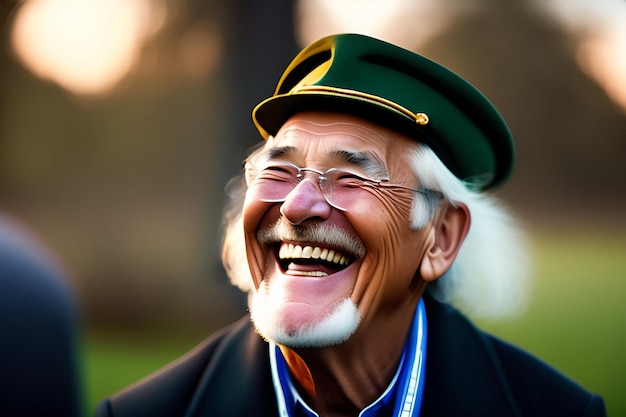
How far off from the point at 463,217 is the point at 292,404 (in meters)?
0.97

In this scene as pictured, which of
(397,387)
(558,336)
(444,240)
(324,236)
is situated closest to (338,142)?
(324,236)

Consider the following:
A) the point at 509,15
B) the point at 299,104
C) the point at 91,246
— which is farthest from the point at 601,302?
the point at 91,246

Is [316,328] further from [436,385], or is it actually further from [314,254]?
[436,385]

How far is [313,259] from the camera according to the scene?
2.21 m

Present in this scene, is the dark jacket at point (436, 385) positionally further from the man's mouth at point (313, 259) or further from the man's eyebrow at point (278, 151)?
the man's eyebrow at point (278, 151)

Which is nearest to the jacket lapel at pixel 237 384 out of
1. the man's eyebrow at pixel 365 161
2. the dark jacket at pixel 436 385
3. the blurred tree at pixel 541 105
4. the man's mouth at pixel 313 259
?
the dark jacket at pixel 436 385

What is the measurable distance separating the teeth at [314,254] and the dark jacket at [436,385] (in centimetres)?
49

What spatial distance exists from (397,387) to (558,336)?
3256mm

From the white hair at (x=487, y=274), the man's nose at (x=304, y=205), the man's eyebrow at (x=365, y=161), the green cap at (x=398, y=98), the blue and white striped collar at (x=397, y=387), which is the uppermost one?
the green cap at (x=398, y=98)

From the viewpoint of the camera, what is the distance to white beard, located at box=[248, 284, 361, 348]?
2078 mm

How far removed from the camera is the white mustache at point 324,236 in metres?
2.14

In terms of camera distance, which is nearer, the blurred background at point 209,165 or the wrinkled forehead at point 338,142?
the wrinkled forehead at point 338,142

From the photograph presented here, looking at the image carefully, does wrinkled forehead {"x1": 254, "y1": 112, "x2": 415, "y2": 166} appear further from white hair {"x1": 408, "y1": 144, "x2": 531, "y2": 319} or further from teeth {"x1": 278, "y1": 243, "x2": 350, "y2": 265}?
white hair {"x1": 408, "y1": 144, "x2": 531, "y2": 319}

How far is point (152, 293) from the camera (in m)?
5.38
